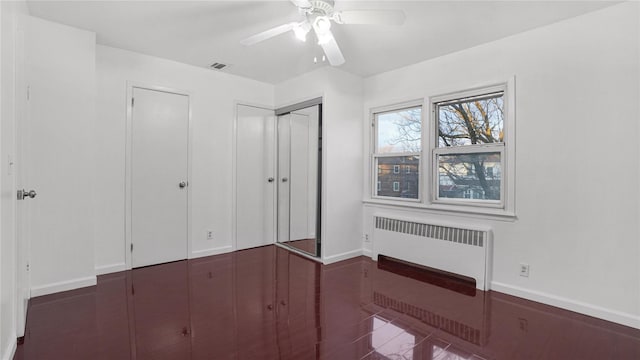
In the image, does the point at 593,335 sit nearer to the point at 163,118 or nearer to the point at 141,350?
the point at 141,350

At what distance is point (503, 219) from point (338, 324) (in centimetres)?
192

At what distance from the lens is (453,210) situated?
3.45m

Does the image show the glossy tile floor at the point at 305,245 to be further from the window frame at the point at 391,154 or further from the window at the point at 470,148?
the window at the point at 470,148

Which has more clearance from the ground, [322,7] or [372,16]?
[322,7]

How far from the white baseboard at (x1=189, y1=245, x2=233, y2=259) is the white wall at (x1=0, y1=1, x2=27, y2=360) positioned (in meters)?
2.09

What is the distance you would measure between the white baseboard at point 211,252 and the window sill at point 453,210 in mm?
2038

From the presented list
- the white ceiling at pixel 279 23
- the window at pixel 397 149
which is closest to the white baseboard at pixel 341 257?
the window at pixel 397 149

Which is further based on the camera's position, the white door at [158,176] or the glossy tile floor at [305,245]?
the glossy tile floor at [305,245]

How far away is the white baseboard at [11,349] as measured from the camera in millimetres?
1763

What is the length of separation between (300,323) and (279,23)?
253 cm

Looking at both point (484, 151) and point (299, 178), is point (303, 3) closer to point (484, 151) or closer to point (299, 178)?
point (484, 151)

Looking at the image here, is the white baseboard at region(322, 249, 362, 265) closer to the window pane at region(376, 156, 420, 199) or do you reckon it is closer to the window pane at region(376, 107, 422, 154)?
the window pane at region(376, 156, 420, 199)

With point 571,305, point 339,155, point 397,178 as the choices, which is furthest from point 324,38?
point 571,305

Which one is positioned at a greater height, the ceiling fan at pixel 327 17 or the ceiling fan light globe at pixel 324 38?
the ceiling fan at pixel 327 17
